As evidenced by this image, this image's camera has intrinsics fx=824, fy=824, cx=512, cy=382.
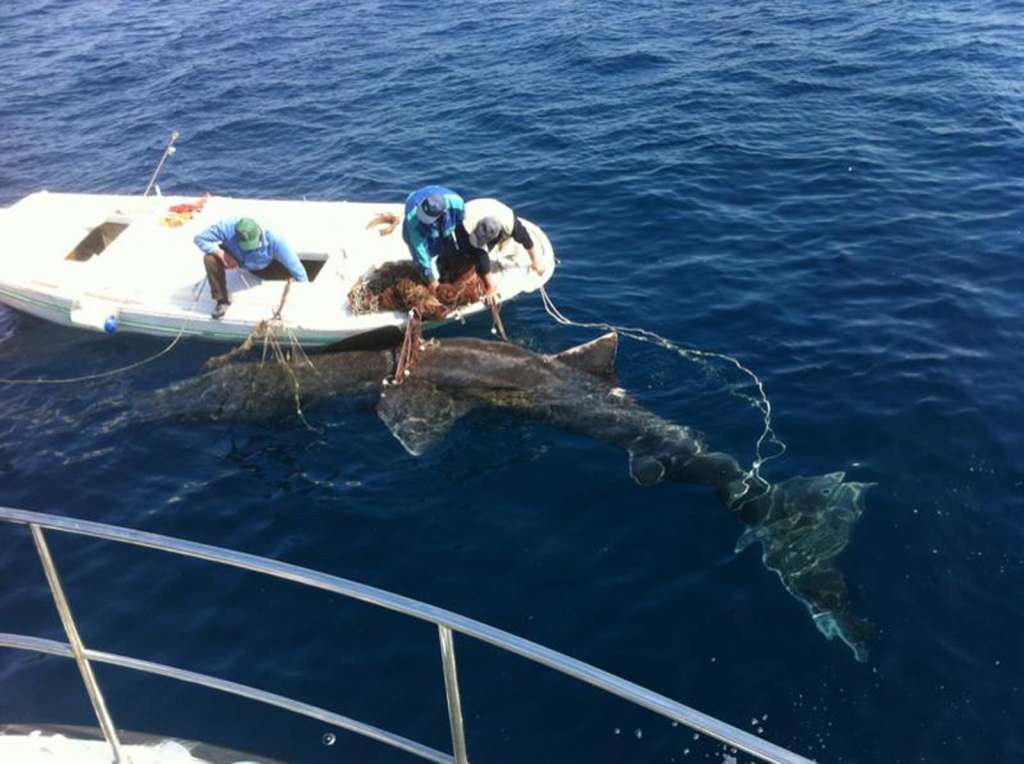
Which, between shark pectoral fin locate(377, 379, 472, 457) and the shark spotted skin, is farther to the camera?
shark pectoral fin locate(377, 379, 472, 457)

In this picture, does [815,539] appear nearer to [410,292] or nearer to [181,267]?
[410,292]

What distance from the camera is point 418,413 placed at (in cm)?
1226

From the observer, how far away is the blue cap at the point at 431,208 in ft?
41.4

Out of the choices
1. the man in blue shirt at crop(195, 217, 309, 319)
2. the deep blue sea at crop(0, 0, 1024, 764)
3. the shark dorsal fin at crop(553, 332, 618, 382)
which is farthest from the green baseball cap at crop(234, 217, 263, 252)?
the shark dorsal fin at crop(553, 332, 618, 382)

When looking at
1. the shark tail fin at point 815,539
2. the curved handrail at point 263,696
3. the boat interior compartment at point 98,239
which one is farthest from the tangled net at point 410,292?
the curved handrail at point 263,696

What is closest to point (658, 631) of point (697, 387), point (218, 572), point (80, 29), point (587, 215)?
point (697, 387)

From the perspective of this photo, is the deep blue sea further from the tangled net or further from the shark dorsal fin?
the tangled net

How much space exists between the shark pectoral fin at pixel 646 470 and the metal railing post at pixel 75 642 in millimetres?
7121

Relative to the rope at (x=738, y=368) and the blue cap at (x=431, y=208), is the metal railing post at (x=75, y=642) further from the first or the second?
the blue cap at (x=431, y=208)

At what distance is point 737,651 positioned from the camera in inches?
349

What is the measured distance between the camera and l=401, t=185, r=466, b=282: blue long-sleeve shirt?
12977 millimetres

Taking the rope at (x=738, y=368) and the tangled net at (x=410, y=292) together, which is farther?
the tangled net at (x=410, y=292)

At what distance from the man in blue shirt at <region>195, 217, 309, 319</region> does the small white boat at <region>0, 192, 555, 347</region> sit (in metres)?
0.25

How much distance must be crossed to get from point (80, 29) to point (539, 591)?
31352 millimetres
